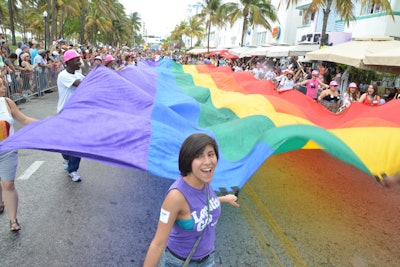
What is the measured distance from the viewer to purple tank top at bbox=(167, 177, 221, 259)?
188 centimetres

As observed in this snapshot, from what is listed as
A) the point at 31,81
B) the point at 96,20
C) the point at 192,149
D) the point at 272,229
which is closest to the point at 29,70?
the point at 31,81

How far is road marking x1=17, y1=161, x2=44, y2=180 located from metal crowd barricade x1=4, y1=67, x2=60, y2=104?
15.9ft

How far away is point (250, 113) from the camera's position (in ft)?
17.0

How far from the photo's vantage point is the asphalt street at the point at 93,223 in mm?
3338

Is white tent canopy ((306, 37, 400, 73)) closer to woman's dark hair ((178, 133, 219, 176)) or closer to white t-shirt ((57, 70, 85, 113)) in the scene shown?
white t-shirt ((57, 70, 85, 113))

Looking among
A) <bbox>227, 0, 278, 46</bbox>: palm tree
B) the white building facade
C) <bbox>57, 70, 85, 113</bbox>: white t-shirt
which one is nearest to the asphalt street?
<bbox>57, 70, 85, 113</bbox>: white t-shirt

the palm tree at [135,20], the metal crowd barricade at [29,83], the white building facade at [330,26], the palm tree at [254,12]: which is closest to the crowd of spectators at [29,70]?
the metal crowd barricade at [29,83]

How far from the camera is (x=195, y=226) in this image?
1915mm

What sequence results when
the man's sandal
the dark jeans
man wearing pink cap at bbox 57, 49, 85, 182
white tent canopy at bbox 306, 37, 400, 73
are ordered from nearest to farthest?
1. the man's sandal
2. man wearing pink cap at bbox 57, 49, 85, 182
3. the dark jeans
4. white tent canopy at bbox 306, 37, 400, 73

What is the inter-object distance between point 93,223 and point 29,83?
32.0 ft

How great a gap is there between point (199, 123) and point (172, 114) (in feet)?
1.84

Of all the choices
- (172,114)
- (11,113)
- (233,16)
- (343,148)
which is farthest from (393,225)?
(233,16)

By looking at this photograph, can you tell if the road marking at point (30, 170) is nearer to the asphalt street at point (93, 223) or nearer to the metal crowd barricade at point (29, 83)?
the asphalt street at point (93, 223)

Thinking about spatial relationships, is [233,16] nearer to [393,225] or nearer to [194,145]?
[393,225]
